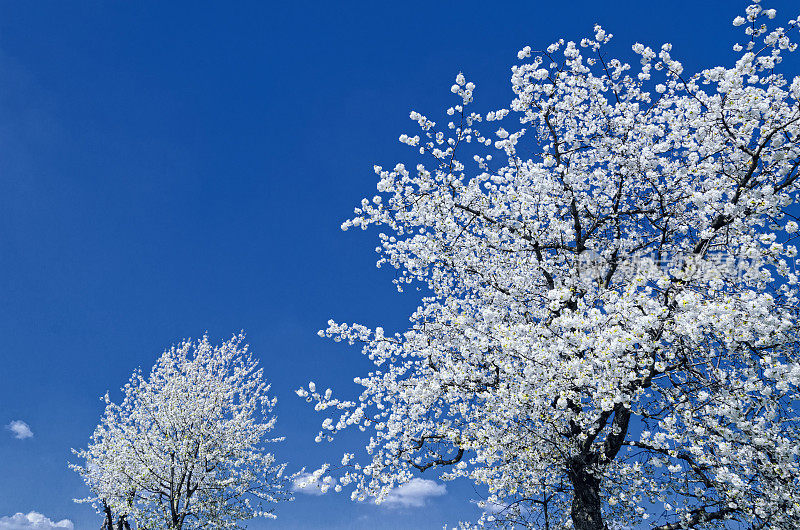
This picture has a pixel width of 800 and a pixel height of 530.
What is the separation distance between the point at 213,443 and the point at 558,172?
16.2 meters

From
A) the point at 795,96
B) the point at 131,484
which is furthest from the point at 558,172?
the point at 131,484

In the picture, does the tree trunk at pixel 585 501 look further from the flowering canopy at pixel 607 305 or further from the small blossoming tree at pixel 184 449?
the small blossoming tree at pixel 184 449

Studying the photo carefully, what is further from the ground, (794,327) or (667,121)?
(667,121)

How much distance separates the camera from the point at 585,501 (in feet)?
30.3

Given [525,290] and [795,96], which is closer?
[795,96]

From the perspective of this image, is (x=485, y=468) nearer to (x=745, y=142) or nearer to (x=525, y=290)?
(x=525, y=290)

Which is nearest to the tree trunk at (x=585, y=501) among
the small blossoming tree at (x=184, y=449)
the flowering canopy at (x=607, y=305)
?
the flowering canopy at (x=607, y=305)

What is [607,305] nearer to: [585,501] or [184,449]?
[585,501]

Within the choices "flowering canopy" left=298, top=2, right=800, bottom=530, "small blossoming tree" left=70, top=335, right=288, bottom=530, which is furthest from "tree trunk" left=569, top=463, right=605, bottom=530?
"small blossoming tree" left=70, top=335, right=288, bottom=530

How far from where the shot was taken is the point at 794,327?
702 cm

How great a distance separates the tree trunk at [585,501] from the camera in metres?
9.12

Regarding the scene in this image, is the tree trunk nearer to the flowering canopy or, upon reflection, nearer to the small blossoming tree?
the flowering canopy

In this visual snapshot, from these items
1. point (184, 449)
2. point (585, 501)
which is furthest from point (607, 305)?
point (184, 449)

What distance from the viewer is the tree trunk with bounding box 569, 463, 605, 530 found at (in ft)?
29.9
